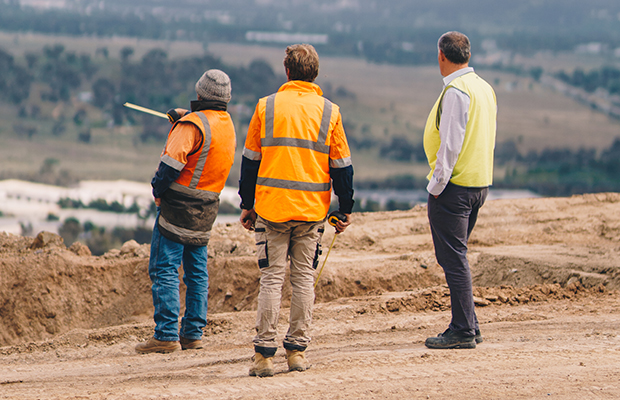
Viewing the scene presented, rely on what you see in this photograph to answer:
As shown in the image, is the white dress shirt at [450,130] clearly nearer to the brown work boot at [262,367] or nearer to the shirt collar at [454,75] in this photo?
the shirt collar at [454,75]

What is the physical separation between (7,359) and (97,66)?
3128cm

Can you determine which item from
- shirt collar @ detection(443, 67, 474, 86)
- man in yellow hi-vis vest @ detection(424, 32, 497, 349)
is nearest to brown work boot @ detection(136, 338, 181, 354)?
man in yellow hi-vis vest @ detection(424, 32, 497, 349)

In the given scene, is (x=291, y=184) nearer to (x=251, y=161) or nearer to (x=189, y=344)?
(x=251, y=161)

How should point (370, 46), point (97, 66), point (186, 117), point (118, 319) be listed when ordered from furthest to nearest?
1. point (370, 46)
2. point (97, 66)
3. point (118, 319)
4. point (186, 117)

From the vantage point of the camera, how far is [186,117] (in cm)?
509

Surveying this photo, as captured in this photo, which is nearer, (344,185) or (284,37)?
(344,185)

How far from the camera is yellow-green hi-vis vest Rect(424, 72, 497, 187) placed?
15.3 feet

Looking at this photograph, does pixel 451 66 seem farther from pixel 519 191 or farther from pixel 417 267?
pixel 519 191

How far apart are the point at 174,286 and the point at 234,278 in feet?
7.15

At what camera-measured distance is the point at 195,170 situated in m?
5.16

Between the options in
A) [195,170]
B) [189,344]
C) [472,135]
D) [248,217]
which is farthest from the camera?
[189,344]

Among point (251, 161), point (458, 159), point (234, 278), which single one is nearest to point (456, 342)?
point (458, 159)

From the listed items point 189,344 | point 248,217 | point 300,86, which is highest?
point 300,86

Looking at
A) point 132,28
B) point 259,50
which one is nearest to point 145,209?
point 259,50
